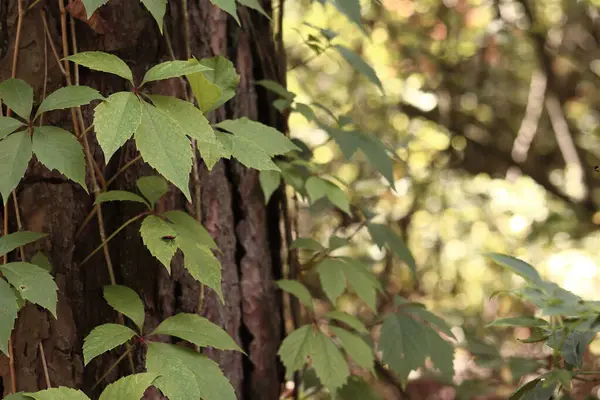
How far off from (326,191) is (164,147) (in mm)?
575

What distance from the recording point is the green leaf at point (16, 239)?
1039 mm

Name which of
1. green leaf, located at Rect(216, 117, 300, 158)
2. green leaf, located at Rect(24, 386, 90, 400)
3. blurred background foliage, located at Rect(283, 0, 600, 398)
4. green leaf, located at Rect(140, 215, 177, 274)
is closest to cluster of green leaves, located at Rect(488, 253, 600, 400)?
green leaf, located at Rect(216, 117, 300, 158)

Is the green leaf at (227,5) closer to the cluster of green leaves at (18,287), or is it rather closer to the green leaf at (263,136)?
the green leaf at (263,136)

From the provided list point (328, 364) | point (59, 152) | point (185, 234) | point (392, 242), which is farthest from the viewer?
point (392, 242)

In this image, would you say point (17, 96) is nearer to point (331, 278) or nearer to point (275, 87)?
point (275, 87)

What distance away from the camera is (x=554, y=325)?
1.21 metres

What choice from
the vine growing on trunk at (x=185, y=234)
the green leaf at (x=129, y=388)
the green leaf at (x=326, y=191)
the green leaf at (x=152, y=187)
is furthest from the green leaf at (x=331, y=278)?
the green leaf at (x=129, y=388)

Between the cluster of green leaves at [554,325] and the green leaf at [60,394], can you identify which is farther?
the cluster of green leaves at [554,325]

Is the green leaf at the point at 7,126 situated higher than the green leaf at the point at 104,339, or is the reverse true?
the green leaf at the point at 7,126

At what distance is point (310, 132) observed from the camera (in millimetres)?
3797

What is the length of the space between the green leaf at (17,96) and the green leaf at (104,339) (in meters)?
0.33

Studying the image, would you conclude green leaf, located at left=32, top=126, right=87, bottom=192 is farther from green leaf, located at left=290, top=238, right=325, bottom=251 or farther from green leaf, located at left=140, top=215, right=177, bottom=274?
green leaf, located at left=290, top=238, right=325, bottom=251

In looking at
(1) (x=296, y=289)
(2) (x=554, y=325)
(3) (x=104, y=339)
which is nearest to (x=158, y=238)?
(3) (x=104, y=339)

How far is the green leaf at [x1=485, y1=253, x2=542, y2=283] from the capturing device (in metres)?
1.24
